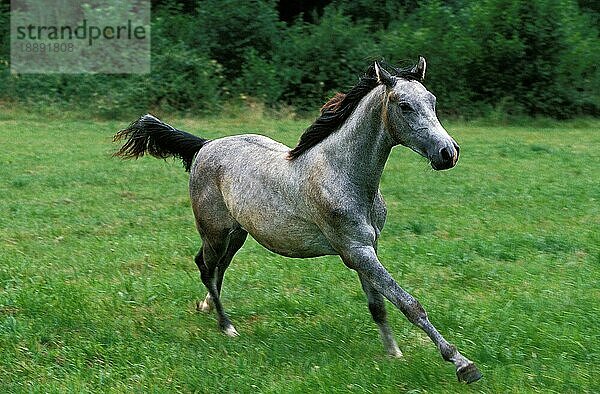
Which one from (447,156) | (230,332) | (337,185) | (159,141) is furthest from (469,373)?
(159,141)

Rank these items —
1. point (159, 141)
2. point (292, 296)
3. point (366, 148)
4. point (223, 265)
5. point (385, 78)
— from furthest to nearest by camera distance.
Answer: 1. point (159, 141)
2. point (292, 296)
3. point (223, 265)
4. point (366, 148)
5. point (385, 78)

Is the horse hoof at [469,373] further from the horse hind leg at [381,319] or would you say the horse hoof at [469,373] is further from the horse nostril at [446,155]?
the horse nostril at [446,155]

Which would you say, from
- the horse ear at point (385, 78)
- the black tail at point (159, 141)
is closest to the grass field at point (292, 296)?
the black tail at point (159, 141)

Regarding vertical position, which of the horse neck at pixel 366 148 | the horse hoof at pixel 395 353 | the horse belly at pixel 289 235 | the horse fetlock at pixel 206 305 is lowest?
the horse fetlock at pixel 206 305

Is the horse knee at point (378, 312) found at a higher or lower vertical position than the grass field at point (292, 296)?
higher

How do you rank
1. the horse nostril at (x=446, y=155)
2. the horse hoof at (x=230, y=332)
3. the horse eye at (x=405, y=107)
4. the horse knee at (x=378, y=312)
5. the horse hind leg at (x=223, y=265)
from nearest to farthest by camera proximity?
the horse nostril at (x=446, y=155) → the horse eye at (x=405, y=107) → the horse knee at (x=378, y=312) → the horse hoof at (x=230, y=332) → the horse hind leg at (x=223, y=265)

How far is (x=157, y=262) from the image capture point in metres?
8.73

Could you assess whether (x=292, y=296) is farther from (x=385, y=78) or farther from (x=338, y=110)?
(x=385, y=78)

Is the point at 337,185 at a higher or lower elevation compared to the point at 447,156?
lower

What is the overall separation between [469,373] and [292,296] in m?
2.51

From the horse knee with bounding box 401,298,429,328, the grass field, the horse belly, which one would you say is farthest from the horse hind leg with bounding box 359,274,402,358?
the horse knee with bounding box 401,298,429,328

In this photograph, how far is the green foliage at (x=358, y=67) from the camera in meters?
26.9

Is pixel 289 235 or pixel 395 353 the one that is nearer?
pixel 395 353

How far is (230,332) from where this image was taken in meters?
6.48
